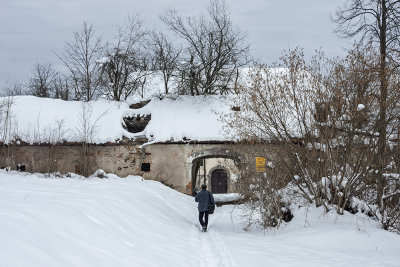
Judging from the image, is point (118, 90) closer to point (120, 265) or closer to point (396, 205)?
point (396, 205)

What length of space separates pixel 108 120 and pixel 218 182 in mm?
19146

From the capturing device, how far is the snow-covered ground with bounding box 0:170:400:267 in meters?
4.90

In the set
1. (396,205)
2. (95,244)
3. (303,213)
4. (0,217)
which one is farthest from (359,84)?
(0,217)

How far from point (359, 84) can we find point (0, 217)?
8.19m

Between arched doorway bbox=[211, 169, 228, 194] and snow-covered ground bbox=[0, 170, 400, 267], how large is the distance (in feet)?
84.9

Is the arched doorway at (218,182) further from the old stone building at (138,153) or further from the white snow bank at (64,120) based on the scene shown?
the old stone building at (138,153)

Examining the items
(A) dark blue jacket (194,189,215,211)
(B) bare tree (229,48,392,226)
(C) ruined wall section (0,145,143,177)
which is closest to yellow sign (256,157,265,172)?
(B) bare tree (229,48,392,226)

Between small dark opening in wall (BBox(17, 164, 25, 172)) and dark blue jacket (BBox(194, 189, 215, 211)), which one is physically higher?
small dark opening in wall (BBox(17, 164, 25, 172))

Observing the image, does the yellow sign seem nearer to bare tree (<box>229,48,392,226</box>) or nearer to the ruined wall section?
bare tree (<box>229,48,392,226</box>)

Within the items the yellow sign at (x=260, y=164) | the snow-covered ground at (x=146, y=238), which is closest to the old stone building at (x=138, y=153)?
the snow-covered ground at (x=146, y=238)

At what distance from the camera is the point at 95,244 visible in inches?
233

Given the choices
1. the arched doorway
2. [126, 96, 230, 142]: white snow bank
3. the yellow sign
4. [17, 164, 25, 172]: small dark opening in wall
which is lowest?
the arched doorway

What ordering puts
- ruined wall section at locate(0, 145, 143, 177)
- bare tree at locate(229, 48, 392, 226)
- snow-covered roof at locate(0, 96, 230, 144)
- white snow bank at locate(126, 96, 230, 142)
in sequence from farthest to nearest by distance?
1. snow-covered roof at locate(0, 96, 230, 144)
2. white snow bank at locate(126, 96, 230, 142)
3. ruined wall section at locate(0, 145, 143, 177)
4. bare tree at locate(229, 48, 392, 226)

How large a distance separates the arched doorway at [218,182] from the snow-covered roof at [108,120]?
16781 millimetres
